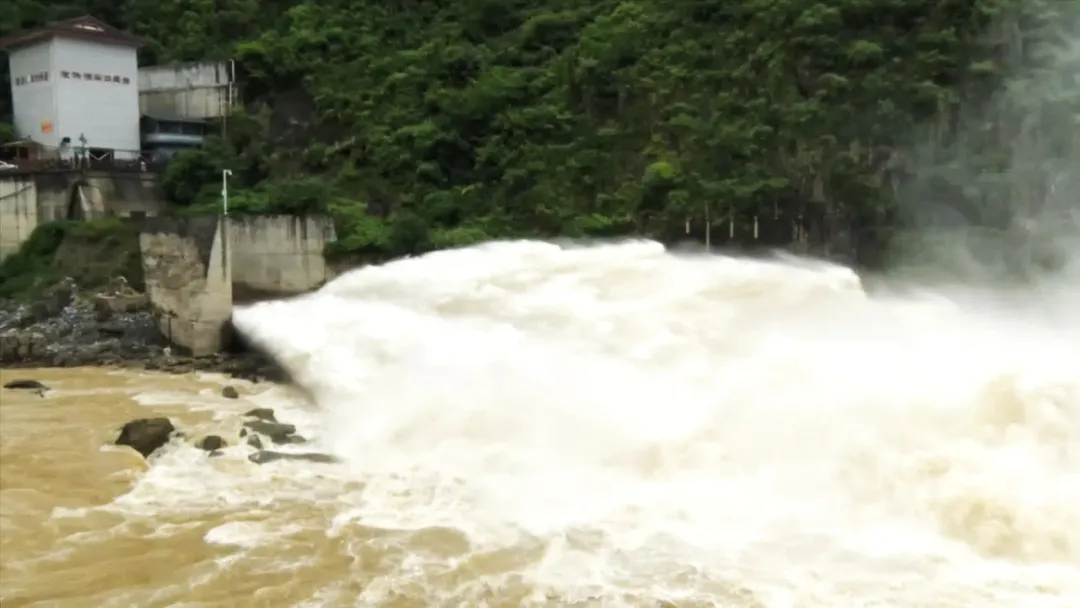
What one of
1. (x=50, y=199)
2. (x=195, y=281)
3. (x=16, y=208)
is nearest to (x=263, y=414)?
(x=195, y=281)

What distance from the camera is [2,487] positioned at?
9648 mm

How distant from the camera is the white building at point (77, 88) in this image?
2661cm

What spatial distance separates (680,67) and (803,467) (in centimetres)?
1815

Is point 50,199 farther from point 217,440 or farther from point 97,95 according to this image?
point 217,440

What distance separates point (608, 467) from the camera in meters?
10.5

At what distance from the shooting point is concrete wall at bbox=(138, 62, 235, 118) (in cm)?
3022

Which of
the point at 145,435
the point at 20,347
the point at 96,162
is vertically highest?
the point at 96,162

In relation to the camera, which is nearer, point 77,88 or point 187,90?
point 77,88

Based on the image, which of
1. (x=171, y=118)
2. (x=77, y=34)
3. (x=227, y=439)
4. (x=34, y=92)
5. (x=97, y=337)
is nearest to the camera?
(x=227, y=439)

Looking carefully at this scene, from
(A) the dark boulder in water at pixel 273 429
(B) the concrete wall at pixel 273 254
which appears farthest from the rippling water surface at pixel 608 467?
(B) the concrete wall at pixel 273 254

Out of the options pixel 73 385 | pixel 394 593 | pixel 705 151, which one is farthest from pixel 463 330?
pixel 705 151

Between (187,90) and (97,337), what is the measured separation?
15.4m

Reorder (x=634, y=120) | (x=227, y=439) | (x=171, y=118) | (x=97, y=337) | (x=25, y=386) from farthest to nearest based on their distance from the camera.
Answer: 1. (x=171, y=118)
2. (x=634, y=120)
3. (x=97, y=337)
4. (x=25, y=386)
5. (x=227, y=439)

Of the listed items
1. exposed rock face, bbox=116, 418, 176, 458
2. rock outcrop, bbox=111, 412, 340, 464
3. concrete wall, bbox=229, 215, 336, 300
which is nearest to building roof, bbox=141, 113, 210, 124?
concrete wall, bbox=229, 215, 336, 300
